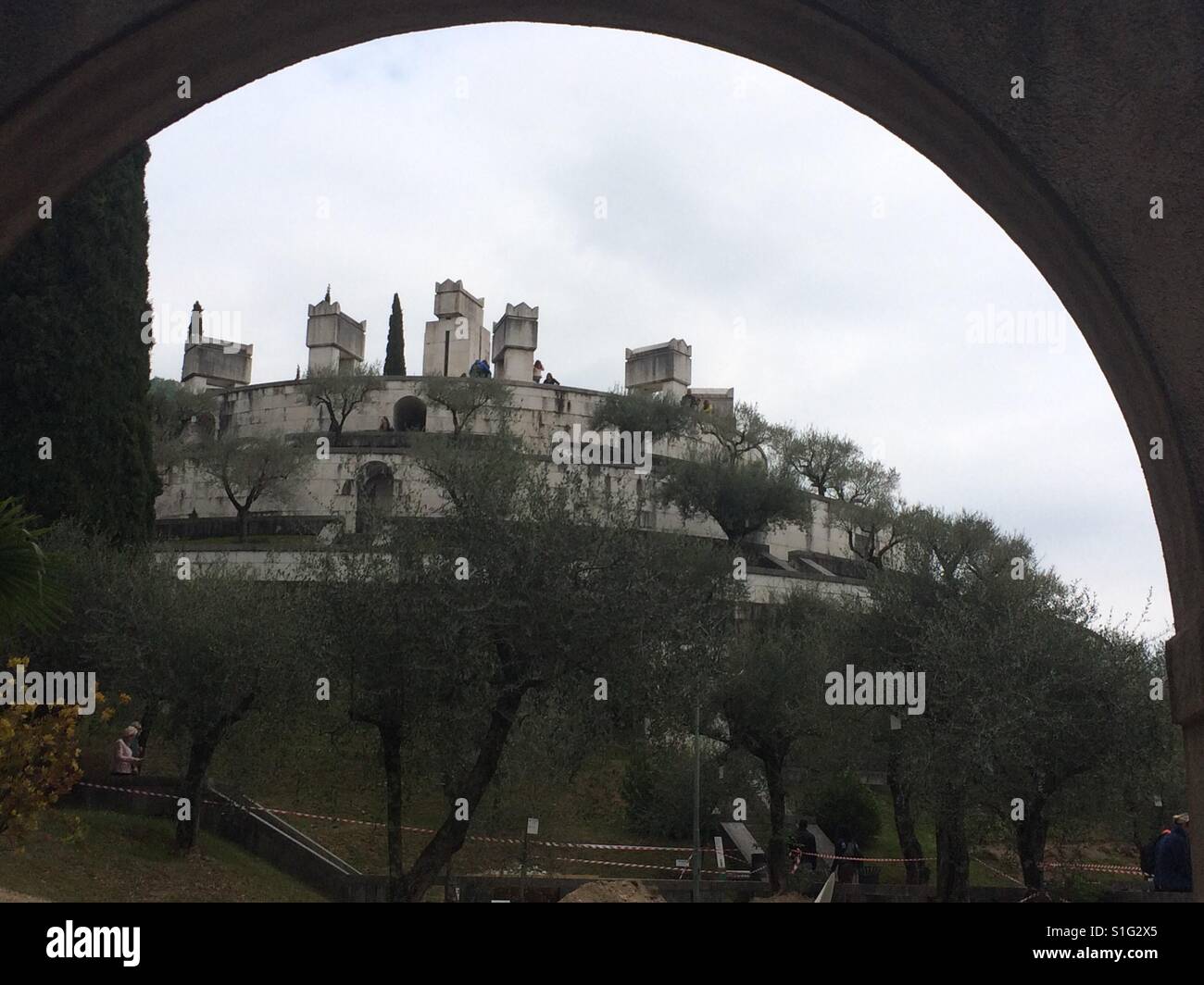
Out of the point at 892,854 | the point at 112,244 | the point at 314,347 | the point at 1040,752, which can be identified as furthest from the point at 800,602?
the point at 314,347

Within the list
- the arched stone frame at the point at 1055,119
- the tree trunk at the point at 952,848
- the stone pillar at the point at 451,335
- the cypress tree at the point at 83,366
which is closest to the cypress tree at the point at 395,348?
the stone pillar at the point at 451,335

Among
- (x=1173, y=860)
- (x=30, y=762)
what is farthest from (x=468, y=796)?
(x=1173, y=860)

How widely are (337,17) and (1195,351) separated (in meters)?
2.83

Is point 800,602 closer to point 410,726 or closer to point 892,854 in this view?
point 892,854

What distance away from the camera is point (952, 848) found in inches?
877

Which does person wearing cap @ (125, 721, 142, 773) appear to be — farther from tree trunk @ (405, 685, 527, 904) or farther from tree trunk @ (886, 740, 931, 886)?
tree trunk @ (886, 740, 931, 886)

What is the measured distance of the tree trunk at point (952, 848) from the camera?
70.9 feet

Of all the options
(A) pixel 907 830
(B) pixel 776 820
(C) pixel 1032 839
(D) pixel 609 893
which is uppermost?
(D) pixel 609 893

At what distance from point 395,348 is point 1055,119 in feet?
203

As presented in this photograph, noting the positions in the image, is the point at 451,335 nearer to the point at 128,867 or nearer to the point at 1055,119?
the point at 128,867

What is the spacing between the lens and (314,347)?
216 ft

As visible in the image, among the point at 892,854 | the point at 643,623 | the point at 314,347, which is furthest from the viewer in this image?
the point at 314,347

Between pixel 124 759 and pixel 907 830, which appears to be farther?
pixel 907 830

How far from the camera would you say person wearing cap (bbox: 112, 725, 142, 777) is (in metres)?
22.6
